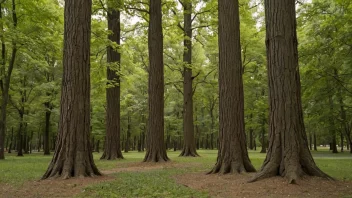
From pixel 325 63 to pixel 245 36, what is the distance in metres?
12.4

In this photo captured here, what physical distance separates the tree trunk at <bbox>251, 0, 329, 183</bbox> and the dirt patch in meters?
4.13

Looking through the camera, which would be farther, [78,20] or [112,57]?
[112,57]

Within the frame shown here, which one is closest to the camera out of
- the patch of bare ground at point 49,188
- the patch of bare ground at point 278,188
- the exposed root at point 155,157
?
the patch of bare ground at point 278,188

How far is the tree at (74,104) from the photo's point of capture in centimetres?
843

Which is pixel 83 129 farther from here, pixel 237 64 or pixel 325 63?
pixel 325 63

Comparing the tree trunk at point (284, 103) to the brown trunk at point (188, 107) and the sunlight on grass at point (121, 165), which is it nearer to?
the sunlight on grass at point (121, 165)

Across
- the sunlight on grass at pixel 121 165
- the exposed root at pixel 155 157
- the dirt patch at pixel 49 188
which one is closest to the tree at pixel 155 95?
the exposed root at pixel 155 157

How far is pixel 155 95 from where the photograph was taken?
47.6ft

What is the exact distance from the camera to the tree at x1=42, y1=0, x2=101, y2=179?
8.43 m

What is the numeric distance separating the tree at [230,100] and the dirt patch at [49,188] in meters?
3.83

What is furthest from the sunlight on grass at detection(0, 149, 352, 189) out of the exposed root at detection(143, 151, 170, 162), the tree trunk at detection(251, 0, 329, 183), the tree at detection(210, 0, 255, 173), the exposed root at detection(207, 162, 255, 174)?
the tree trunk at detection(251, 0, 329, 183)

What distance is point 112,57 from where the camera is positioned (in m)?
18.5

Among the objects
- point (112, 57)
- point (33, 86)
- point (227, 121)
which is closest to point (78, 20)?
point (227, 121)

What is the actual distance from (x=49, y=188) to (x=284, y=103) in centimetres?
575
